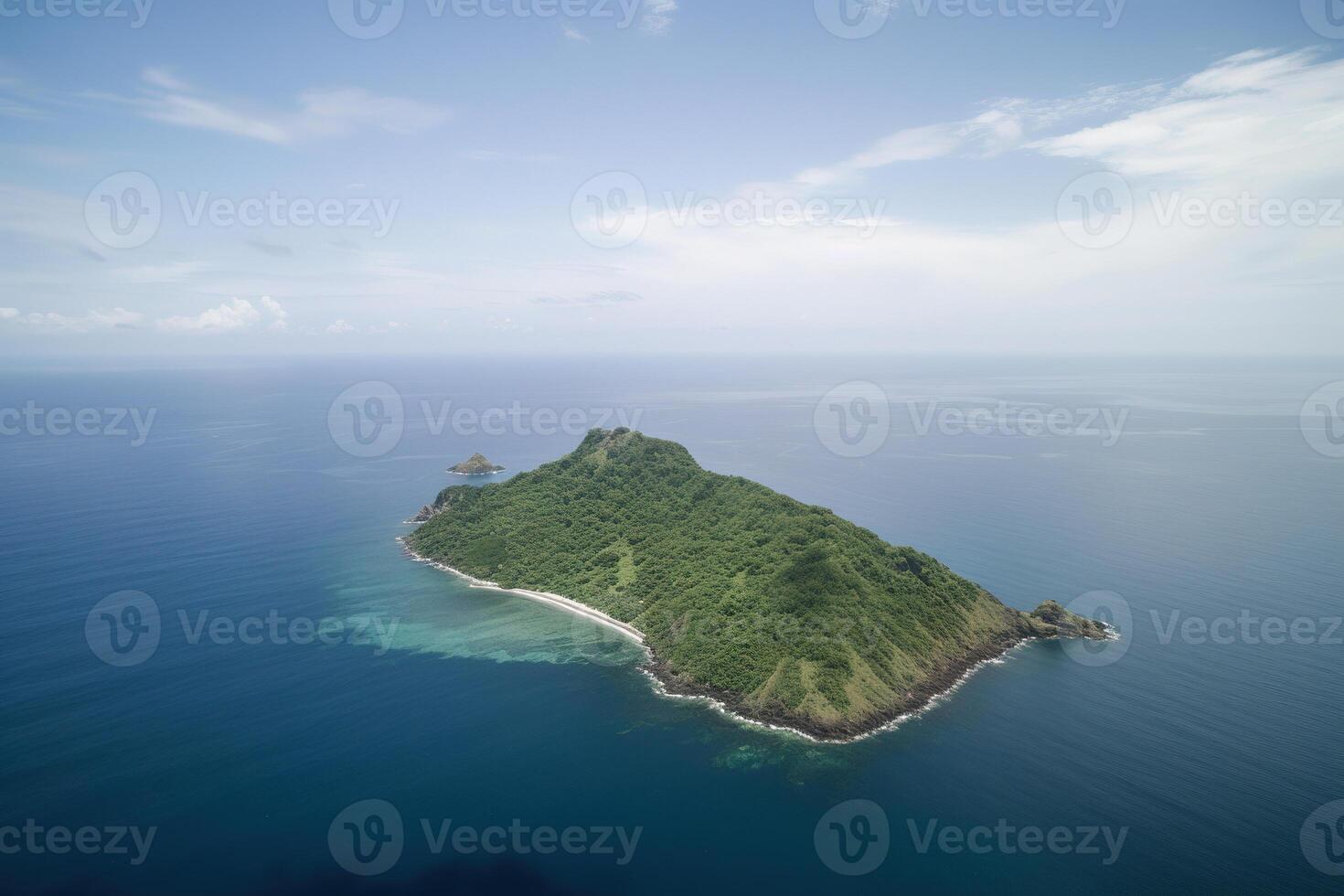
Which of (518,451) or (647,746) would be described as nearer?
(647,746)

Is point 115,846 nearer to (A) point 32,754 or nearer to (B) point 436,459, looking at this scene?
(A) point 32,754

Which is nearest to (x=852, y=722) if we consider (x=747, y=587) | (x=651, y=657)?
(x=747, y=587)

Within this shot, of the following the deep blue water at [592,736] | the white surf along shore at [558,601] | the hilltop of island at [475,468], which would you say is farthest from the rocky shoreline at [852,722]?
the hilltop of island at [475,468]

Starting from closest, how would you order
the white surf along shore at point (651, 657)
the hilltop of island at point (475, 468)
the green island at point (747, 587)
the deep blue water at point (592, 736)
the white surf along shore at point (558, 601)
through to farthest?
1. the deep blue water at point (592, 736)
2. the white surf along shore at point (651, 657)
3. the green island at point (747, 587)
4. the white surf along shore at point (558, 601)
5. the hilltop of island at point (475, 468)

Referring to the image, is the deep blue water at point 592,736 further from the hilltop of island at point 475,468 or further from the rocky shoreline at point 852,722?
the hilltop of island at point 475,468

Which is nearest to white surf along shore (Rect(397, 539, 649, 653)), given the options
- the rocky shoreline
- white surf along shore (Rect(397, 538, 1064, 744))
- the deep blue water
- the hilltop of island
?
white surf along shore (Rect(397, 538, 1064, 744))

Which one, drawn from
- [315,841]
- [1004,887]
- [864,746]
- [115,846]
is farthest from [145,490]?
[1004,887]

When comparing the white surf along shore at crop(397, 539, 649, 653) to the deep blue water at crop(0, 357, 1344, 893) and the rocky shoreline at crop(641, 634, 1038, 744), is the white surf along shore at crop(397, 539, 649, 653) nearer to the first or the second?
the deep blue water at crop(0, 357, 1344, 893)
